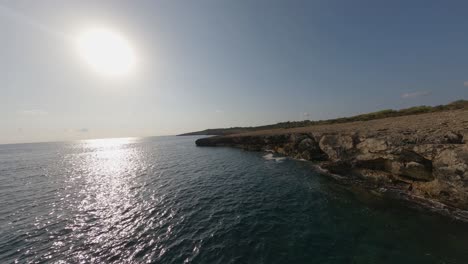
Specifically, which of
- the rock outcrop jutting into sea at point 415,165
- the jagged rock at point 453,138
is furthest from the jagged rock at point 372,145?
the jagged rock at point 453,138

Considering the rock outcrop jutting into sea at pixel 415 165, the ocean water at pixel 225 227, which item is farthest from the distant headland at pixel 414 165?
the ocean water at pixel 225 227

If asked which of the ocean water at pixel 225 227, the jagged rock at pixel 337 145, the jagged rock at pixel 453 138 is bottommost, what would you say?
the ocean water at pixel 225 227

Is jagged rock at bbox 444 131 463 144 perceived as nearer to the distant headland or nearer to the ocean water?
the distant headland

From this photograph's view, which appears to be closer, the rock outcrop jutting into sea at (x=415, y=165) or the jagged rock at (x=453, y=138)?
the rock outcrop jutting into sea at (x=415, y=165)

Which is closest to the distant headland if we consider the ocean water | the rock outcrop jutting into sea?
the rock outcrop jutting into sea

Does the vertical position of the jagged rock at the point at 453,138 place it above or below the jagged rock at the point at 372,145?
above

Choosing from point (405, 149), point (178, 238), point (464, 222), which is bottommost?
point (464, 222)

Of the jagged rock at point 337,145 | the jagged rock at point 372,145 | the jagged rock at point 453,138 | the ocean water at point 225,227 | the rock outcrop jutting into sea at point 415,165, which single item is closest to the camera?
the ocean water at point 225,227

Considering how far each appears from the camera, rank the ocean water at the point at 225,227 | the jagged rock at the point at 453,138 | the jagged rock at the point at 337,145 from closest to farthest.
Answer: the ocean water at the point at 225,227 → the jagged rock at the point at 453,138 → the jagged rock at the point at 337,145

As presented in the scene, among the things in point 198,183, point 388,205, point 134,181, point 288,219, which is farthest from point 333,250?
point 134,181

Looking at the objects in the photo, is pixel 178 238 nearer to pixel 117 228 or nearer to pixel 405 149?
pixel 117 228

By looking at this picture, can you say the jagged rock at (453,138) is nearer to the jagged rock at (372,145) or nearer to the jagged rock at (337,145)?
the jagged rock at (372,145)
